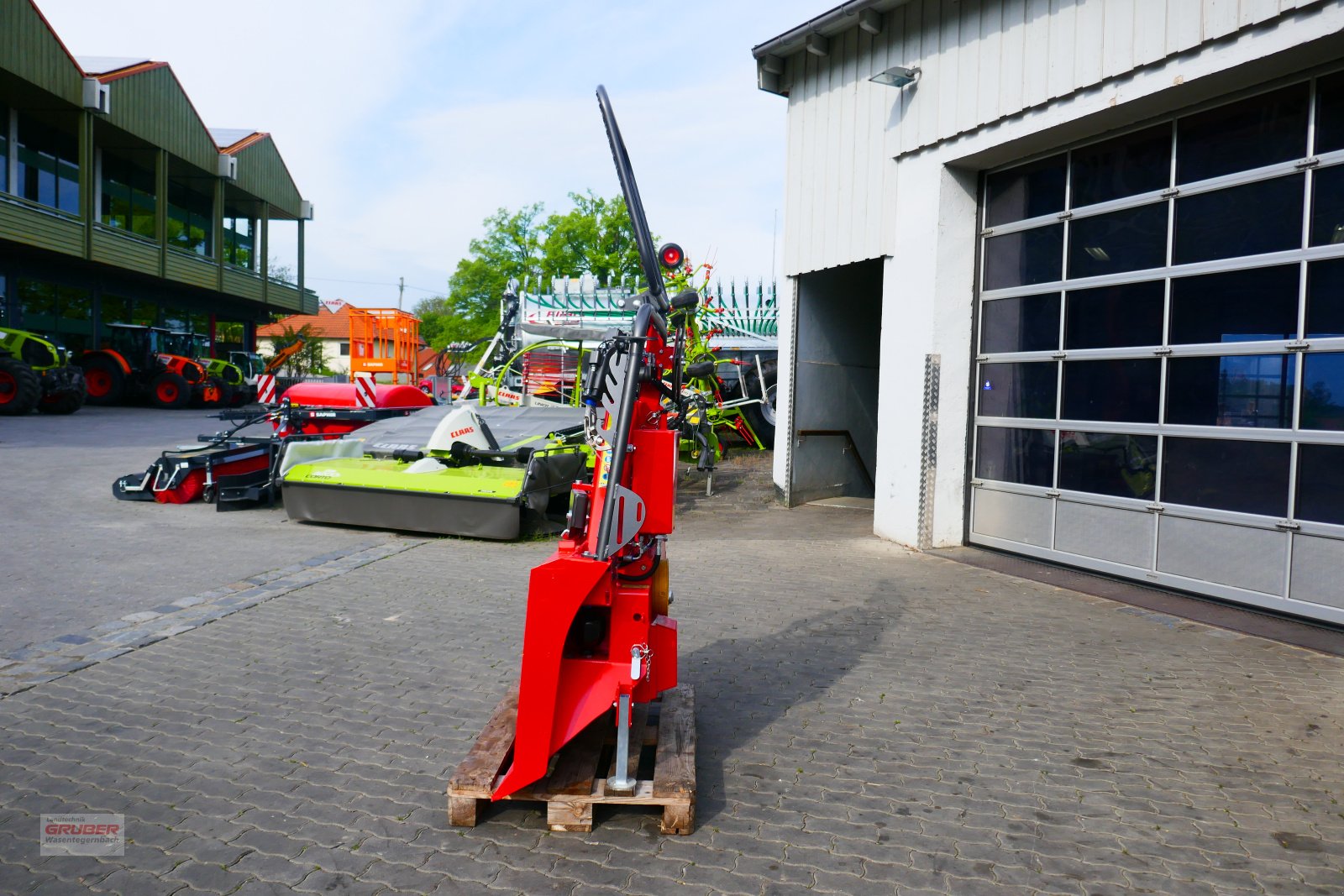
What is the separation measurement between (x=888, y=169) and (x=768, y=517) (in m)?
4.43

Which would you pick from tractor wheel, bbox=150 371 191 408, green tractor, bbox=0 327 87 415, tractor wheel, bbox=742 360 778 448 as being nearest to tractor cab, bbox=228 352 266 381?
tractor wheel, bbox=150 371 191 408

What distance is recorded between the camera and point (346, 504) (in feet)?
31.4

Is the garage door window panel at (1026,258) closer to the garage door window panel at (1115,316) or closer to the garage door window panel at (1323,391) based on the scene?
the garage door window panel at (1115,316)

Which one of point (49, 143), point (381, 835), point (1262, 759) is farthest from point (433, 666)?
point (49, 143)

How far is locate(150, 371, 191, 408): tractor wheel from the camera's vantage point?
2791 cm

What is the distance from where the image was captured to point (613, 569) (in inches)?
141

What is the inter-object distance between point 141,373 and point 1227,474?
30.0m

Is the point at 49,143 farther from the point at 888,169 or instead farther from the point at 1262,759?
the point at 1262,759

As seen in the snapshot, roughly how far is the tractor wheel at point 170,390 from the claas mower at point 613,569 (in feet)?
92.9

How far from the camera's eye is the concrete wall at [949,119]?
661 centimetres

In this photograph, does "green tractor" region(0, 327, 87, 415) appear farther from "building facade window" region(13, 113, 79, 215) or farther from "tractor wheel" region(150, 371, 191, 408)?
"building facade window" region(13, 113, 79, 215)

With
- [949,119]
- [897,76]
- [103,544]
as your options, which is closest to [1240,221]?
[949,119]

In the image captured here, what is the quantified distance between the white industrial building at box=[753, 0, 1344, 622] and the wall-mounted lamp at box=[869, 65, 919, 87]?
4 centimetres

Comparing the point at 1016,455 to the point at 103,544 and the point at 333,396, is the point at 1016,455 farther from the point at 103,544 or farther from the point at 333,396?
the point at 333,396
